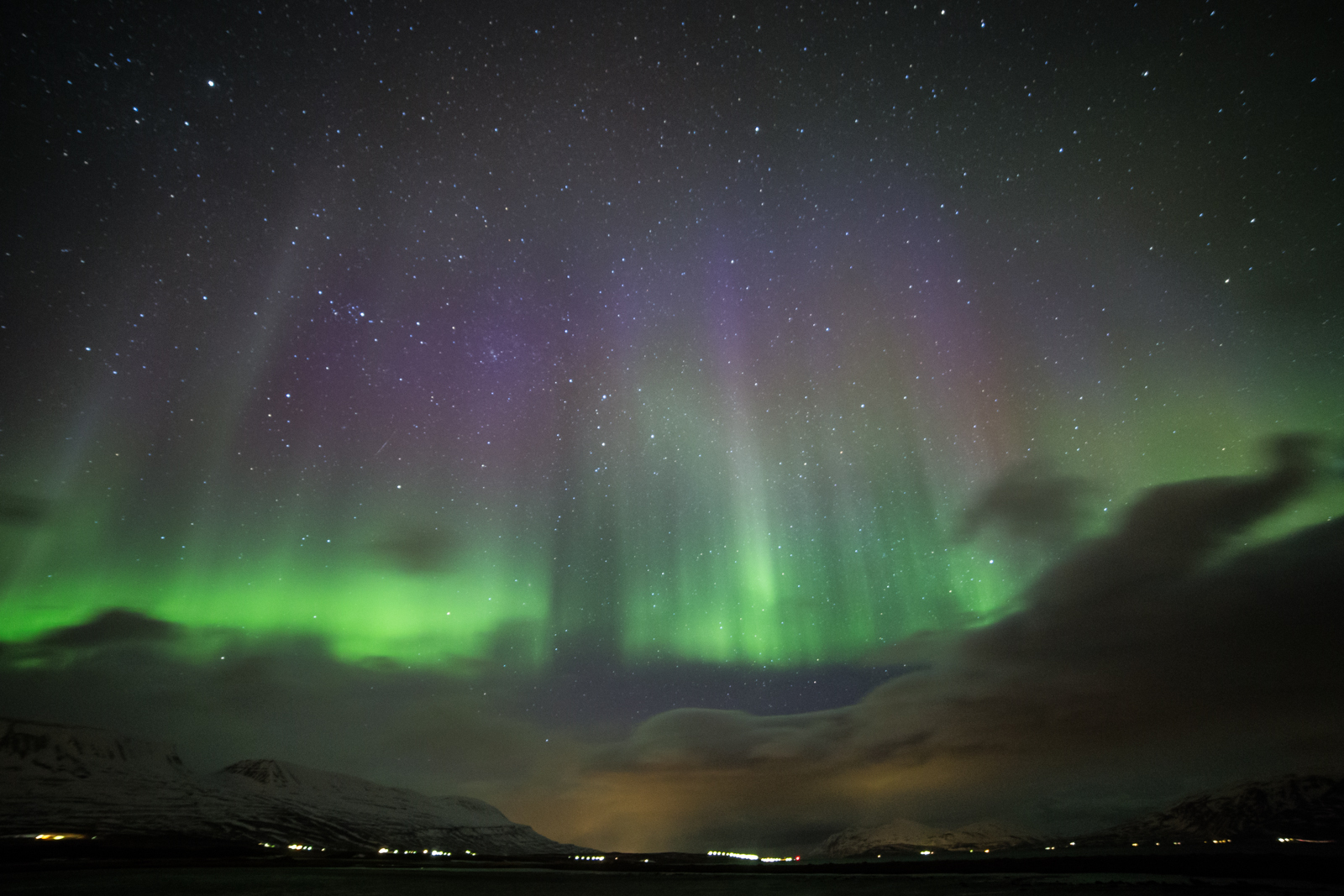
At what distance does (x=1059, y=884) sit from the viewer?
5709 centimetres

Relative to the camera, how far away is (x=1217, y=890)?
45844 mm

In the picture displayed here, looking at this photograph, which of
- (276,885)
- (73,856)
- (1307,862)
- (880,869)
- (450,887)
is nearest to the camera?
(276,885)

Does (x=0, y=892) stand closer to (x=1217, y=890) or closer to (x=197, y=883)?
(x=197, y=883)

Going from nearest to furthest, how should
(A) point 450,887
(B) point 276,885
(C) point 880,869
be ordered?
(B) point 276,885 < (A) point 450,887 < (C) point 880,869

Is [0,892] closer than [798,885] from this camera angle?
Yes

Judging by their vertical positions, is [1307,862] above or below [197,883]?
below

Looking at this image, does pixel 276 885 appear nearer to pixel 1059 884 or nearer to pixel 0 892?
pixel 0 892

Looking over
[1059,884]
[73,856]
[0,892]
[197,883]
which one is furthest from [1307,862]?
[73,856]

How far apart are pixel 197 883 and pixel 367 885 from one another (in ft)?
46.6

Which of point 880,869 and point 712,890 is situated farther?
point 880,869

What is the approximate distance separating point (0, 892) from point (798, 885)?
2282 inches

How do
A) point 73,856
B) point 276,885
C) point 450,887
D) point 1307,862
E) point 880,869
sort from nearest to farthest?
point 276,885 < point 450,887 < point 1307,862 < point 73,856 < point 880,869

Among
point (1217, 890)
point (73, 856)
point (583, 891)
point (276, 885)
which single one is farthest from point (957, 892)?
point (73, 856)

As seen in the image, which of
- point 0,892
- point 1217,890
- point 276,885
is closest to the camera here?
point 0,892
